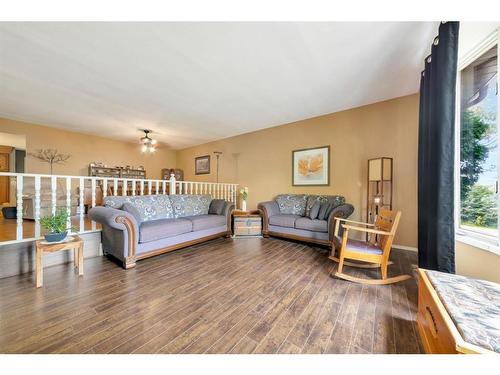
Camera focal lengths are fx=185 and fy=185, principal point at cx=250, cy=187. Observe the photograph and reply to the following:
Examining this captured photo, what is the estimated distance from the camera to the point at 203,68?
234 centimetres

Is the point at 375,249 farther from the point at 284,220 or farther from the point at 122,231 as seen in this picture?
the point at 122,231

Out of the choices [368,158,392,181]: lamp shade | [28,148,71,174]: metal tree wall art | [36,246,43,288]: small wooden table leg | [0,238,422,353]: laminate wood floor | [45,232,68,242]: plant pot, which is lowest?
[0,238,422,353]: laminate wood floor

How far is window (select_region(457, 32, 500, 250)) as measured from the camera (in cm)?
159

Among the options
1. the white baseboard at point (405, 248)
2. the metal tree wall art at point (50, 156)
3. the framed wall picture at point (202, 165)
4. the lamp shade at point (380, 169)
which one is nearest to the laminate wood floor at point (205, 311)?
the white baseboard at point (405, 248)

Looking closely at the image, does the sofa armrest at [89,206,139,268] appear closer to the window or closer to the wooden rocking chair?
the wooden rocking chair

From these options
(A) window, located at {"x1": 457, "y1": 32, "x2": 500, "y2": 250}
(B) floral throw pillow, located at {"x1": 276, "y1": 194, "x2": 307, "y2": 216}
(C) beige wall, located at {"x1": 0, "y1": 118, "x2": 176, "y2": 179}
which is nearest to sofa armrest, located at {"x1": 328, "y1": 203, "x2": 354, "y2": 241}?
(B) floral throw pillow, located at {"x1": 276, "y1": 194, "x2": 307, "y2": 216}

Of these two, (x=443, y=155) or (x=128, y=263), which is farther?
(x=128, y=263)

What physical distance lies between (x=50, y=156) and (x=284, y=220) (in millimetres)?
5961

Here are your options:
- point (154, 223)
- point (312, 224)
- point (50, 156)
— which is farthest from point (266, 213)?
point (50, 156)

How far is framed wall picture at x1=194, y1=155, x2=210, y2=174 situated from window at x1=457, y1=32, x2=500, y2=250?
5531 mm

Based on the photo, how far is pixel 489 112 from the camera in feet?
5.41

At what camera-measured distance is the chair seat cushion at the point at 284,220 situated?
3.39m
